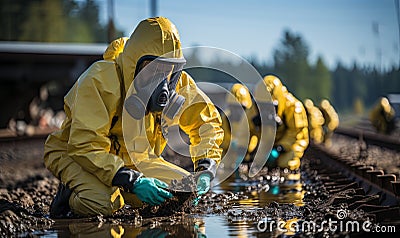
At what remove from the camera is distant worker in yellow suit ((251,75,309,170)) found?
40.2 ft

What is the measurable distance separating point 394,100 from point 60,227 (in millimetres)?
22600

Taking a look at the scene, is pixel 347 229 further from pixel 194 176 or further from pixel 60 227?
pixel 60 227

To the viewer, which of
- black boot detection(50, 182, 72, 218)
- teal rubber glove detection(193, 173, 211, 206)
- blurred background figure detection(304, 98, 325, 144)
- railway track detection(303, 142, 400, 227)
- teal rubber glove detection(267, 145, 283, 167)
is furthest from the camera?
blurred background figure detection(304, 98, 325, 144)

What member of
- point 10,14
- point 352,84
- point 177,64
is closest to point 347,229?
point 177,64

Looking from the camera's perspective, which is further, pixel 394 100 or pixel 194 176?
pixel 394 100

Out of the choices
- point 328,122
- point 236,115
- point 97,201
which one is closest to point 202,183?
point 97,201

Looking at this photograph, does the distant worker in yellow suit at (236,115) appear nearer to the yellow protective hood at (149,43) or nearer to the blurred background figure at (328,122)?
the yellow protective hood at (149,43)

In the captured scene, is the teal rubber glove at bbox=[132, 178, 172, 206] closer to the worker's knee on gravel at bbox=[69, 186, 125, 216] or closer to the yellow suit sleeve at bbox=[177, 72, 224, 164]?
the worker's knee on gravel at bbox=[69, 186, 125, 216]

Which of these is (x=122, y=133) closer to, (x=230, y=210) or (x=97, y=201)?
(x=97, y=201)

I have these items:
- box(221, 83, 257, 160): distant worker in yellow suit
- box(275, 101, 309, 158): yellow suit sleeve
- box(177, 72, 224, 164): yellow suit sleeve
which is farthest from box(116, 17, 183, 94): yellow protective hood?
box(221, 83, 257, 160): distant worker in yellow suit

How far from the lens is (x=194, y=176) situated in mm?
6844

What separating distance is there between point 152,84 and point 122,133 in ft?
1.97

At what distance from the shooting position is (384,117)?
28281 mm

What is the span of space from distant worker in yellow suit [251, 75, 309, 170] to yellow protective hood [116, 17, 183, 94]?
18.4 ft
